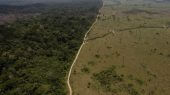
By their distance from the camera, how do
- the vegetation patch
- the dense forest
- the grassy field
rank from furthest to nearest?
the grassy field < the vegetation patch < the dense forest

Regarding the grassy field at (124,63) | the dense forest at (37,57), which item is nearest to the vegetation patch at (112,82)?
the grassy field at (124,63)

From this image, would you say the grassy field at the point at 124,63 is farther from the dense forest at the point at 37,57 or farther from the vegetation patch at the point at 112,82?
the dense forest at the point at 37,57

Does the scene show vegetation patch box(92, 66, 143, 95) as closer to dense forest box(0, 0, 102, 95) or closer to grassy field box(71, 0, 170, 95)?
grassy field box(71, 0, 170, 95)

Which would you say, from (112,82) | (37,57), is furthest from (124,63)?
→ (37,57)

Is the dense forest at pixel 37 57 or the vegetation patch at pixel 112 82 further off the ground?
the dense forest at pixel 37 57

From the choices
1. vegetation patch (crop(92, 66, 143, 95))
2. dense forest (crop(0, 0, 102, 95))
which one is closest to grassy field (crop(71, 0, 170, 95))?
vegetation patch (crop(92, 66, 143, 95))

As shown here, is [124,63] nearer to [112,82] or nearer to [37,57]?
[112,82]
